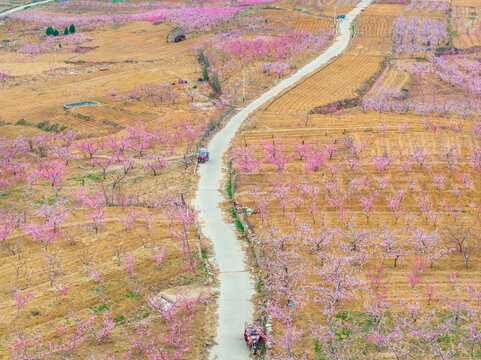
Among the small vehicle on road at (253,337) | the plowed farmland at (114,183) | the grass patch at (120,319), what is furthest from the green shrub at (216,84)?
the small vehicle on road at (253,337)

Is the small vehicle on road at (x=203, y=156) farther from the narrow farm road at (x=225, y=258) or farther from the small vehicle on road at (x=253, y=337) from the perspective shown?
the small vehicle on road at (x=253, y=337)

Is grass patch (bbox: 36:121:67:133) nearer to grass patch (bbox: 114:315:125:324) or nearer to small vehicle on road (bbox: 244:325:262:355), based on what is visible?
grass patch (bbox: 114:315:125:324)

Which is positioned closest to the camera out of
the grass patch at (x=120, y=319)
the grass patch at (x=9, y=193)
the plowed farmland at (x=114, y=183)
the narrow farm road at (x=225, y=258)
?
the narrow farm road at (x=225, y=258)

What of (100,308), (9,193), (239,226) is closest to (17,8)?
(9,193)

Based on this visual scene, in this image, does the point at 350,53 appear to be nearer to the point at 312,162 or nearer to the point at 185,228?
the point at 312,162

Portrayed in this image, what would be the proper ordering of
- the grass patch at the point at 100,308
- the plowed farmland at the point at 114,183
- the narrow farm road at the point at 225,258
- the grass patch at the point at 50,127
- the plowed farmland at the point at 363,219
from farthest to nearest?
the grass patch at the point at 50,127 < the grass patch at the point at 100,308 < the plowed farmland at the point at 114,183 < the plowed farmland at the point at 363,219 < the narrow farm road at the point at 225,258

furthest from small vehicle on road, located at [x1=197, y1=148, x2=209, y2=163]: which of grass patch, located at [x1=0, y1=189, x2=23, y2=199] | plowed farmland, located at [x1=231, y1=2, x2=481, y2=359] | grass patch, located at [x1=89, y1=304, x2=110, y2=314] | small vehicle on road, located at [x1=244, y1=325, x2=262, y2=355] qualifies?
small vehicle on road, located at [x1=244, y1=325, x2=262, y2=355]

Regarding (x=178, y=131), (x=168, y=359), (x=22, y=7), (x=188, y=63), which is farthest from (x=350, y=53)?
(x=22, y=7)
